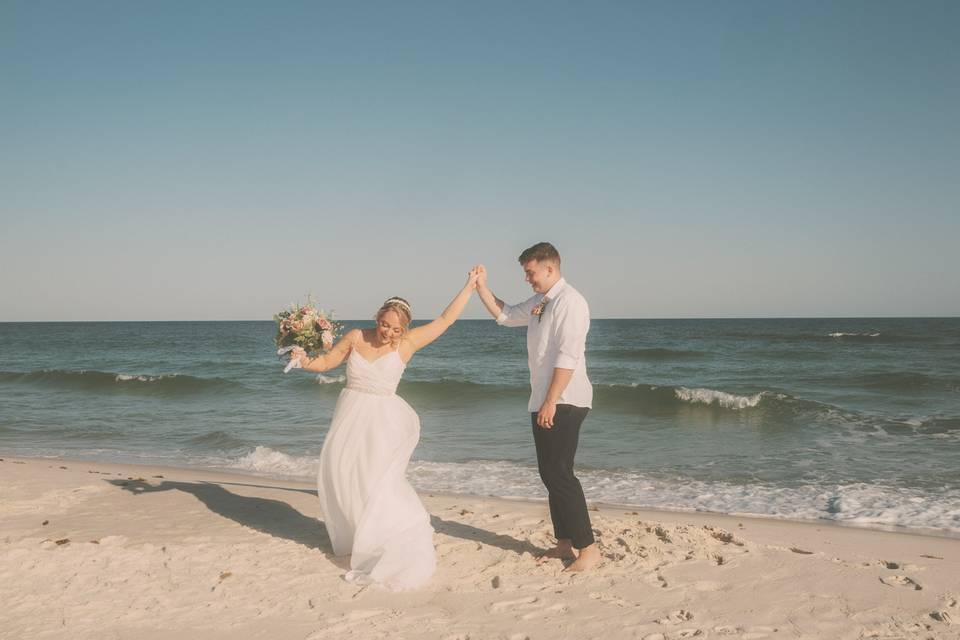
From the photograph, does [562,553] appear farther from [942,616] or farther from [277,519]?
[277,519]

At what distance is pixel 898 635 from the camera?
371cm

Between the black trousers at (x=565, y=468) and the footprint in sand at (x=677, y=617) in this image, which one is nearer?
the footprint in sand at (x=677, y=617)

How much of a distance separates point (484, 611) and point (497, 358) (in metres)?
30.5

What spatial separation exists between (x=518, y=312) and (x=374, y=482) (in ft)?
5.44

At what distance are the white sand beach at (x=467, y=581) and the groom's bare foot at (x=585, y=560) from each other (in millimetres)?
78

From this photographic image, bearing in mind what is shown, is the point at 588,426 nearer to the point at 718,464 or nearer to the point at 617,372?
the point at 718,464

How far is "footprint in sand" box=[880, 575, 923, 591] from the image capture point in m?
4.53

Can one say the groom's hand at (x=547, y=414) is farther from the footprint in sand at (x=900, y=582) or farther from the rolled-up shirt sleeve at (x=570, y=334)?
the footprint in sand at (x=900, y=582)

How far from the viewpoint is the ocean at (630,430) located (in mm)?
8656

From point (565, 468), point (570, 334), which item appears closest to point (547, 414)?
point (565, 468)

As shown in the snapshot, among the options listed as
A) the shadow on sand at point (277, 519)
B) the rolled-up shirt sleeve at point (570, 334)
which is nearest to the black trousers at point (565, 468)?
the rolled-up shirt sleeve at point (570, 334)

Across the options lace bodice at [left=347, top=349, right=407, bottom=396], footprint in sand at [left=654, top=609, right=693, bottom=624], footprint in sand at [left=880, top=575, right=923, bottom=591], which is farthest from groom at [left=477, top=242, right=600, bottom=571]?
footprint in sand at [left=880, top=575, right=923, bottom=591]

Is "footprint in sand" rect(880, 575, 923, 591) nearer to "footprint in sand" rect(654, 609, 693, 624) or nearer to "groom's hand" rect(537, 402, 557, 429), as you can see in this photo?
"footprint in sand" rect(654, 609, 693, 624)

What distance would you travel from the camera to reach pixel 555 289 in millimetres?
4773
